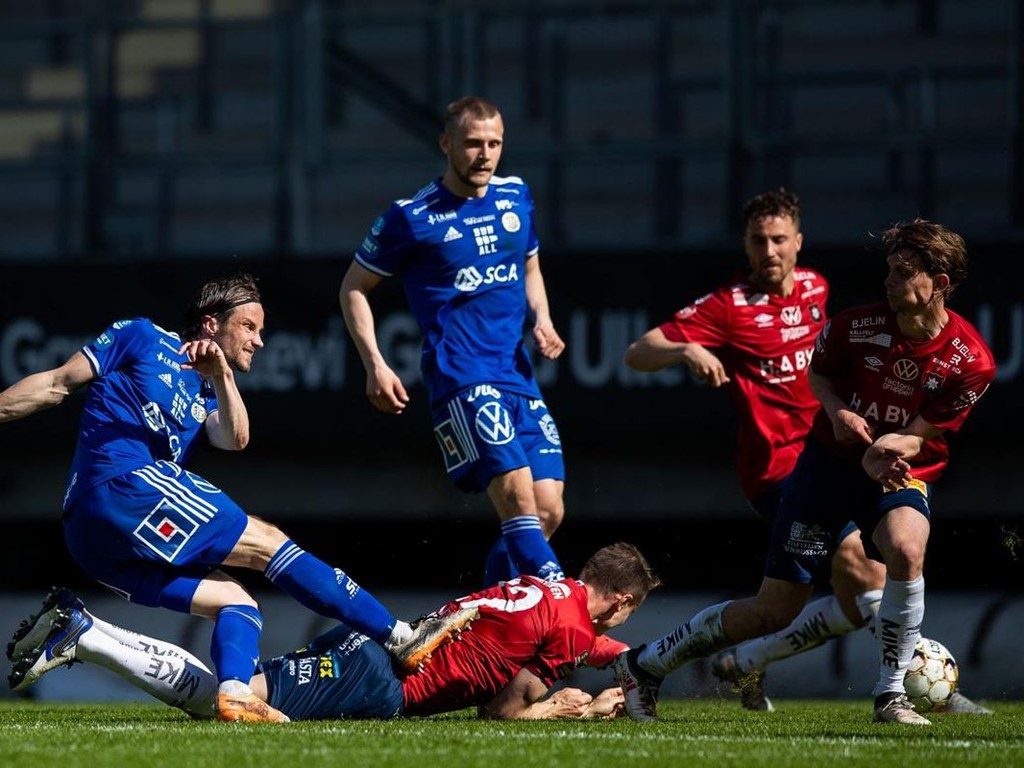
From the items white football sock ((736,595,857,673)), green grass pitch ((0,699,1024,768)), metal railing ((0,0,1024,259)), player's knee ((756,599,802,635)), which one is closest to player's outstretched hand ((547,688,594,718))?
green grass pitch ((0,699,1024,768))

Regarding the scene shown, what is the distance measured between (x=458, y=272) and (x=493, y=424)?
73cm

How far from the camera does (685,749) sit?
5.48 meters

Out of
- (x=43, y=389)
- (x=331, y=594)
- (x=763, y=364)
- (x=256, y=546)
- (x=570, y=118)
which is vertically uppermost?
(x=570, y=118)

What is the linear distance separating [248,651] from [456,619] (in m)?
0.75

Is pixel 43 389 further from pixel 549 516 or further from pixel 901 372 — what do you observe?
pixel 901 372

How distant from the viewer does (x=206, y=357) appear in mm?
6566

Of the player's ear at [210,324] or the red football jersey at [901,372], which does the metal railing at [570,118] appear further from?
the player's ear at [210,324]

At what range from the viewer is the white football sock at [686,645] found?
7.11 metres

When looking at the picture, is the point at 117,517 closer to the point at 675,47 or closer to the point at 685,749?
the point at 685,749

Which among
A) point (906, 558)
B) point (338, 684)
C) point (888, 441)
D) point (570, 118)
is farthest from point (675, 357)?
point (570, 118)

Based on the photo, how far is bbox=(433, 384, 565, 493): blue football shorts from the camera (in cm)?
754

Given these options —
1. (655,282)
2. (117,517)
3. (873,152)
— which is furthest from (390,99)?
(117,517)

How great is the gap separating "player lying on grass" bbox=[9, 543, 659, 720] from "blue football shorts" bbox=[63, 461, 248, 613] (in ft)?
0.58

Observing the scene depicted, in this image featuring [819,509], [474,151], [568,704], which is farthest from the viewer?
[474,151]
